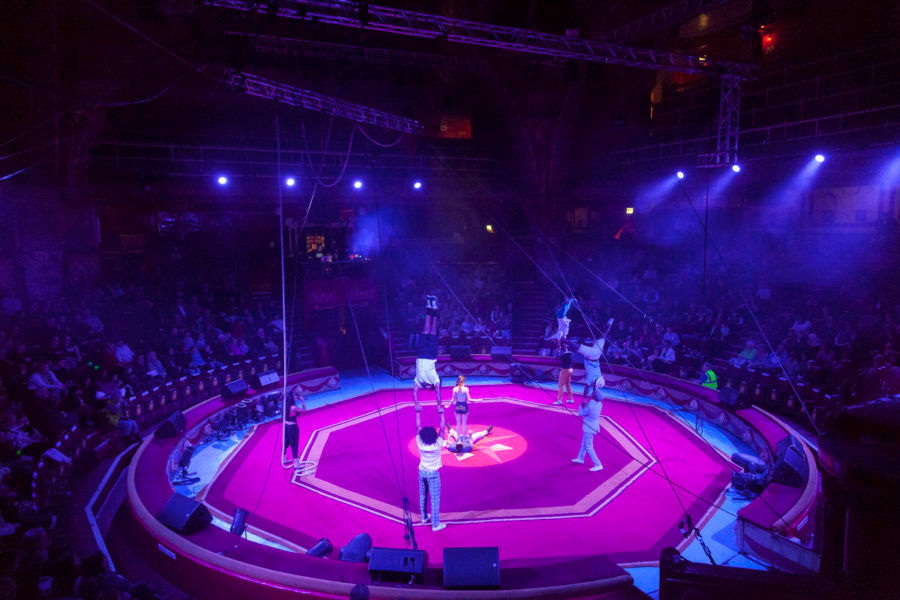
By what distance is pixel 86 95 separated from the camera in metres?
15.0

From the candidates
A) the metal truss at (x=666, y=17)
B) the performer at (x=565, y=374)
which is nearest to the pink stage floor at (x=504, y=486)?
the performer at (x=565, y=374)

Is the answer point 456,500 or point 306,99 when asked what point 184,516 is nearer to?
point 456,500

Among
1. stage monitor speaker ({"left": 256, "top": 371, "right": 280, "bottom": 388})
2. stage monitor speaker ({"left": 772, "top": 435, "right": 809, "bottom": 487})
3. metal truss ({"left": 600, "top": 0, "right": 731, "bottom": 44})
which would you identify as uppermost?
metal truss ({"left": 600, "top": 0, "right": 731, "bottom": 44})

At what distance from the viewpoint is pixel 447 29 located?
448 inches

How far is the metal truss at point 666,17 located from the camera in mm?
12688

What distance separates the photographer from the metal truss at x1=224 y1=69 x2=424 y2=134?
14.4 meters

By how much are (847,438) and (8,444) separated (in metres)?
11.1

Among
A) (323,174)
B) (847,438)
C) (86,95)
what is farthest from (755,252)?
(86,95)

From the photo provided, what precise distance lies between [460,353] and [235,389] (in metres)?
7.41

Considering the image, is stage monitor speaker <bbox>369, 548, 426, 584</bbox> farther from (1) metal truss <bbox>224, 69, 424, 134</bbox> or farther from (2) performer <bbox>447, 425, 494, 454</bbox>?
(1) metal truss <bbox>224, 69, 424, 134</bbox>

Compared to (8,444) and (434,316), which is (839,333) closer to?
(434,316)

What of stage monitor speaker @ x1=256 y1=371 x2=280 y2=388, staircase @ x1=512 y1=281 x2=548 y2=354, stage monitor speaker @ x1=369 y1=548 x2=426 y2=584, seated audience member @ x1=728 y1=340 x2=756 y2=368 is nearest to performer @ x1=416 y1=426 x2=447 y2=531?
stage monitor speaker @ x1=369 y1=548 x2=426 y2=584

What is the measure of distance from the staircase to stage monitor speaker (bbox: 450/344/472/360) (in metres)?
1.86

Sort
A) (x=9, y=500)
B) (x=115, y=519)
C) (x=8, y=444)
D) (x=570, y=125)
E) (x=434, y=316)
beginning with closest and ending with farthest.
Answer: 1. (x=9, y=500)
2. (x=115, y=519)
3. (x=8, y=444)
4. (x=434, y=316)
5. (x=570, y=125)
